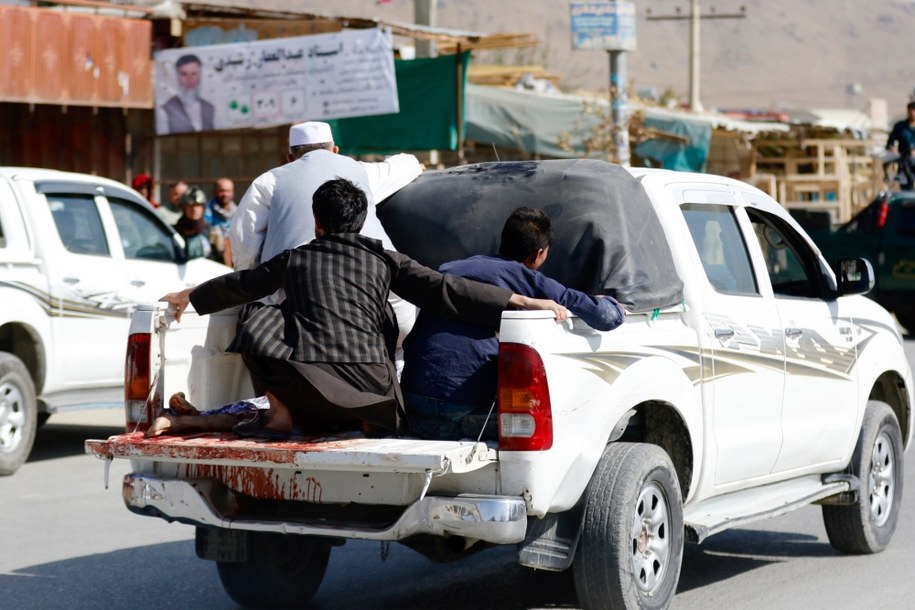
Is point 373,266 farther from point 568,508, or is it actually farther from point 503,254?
point 568,508

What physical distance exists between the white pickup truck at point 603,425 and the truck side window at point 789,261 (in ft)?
0.05

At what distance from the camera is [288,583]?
631cm

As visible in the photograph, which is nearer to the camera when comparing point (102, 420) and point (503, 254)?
point (503, 254)

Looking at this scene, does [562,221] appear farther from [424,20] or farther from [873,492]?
[424,20]

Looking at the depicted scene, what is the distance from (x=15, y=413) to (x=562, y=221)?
5358 mm

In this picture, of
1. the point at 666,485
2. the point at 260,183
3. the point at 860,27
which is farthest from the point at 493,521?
the point at 860,27

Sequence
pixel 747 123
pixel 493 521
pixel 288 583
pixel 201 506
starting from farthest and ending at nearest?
pixel 747 123 < pixel 288 583 < pixel 201 506 < pixel 493 521

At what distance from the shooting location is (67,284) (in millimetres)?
10445

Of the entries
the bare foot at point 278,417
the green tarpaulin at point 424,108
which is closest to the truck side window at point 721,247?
the bare foot at point 278,417

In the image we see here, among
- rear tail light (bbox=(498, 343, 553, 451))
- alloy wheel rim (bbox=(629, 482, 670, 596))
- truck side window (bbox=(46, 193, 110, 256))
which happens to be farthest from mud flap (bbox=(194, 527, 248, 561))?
truck side window (bbox=(46, 193, 110, 256))

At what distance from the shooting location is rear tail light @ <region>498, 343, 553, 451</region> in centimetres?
506

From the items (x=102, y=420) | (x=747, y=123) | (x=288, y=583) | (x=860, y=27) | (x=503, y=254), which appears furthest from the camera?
(x=860, y=27)

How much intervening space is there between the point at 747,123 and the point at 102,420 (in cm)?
2088

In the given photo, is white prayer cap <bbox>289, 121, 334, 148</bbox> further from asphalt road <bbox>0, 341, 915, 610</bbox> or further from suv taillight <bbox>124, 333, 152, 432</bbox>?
asphalt road <bbox>0, 341, 915, 610</bbox>
